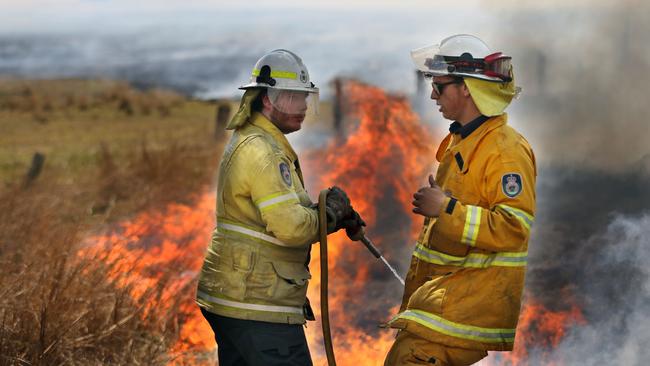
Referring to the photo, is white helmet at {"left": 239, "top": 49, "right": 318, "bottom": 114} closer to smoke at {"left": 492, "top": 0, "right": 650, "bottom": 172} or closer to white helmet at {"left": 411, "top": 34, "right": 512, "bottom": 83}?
white helmet at {"left": 411, "top": 34, "right": 512, "bottom": 83}

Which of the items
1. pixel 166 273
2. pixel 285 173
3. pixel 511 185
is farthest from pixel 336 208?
pixel 166 273

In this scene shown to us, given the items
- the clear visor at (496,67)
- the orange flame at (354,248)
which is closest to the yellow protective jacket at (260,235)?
the clear visor at (496,67)

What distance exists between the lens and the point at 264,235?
13.9 feet

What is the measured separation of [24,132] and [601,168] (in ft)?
59.3

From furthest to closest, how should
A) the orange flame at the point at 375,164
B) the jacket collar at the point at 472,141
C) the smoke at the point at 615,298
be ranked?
the orange flame at the point at 375,164 → the smoke at the point at 615,298 → the jacket collar at the point at 472,141

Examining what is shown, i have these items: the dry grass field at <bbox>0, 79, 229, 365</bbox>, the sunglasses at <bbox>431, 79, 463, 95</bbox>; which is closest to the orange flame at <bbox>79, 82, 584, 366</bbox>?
the dry grass field at <bbox>0, 79, 229, 365</bbox>

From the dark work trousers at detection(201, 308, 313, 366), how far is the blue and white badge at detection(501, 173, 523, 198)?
1.19m

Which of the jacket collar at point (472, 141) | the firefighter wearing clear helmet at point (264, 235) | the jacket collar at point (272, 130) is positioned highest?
the jacket collar at point (472, 141)

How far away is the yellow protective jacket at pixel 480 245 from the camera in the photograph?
384 centimetres

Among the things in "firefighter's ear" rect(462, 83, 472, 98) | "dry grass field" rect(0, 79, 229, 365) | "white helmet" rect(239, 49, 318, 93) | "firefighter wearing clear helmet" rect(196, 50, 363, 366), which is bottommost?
"dry grass field" rect(0, 79, 229, 365)

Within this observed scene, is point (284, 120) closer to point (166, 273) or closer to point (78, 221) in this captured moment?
point (166, 273)

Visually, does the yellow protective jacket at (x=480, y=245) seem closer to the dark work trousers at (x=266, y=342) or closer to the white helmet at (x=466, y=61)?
the white helmet at (x=466, y=61)

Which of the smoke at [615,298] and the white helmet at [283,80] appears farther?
the smoke at [615,298]

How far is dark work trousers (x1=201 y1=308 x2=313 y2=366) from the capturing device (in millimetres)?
4223
